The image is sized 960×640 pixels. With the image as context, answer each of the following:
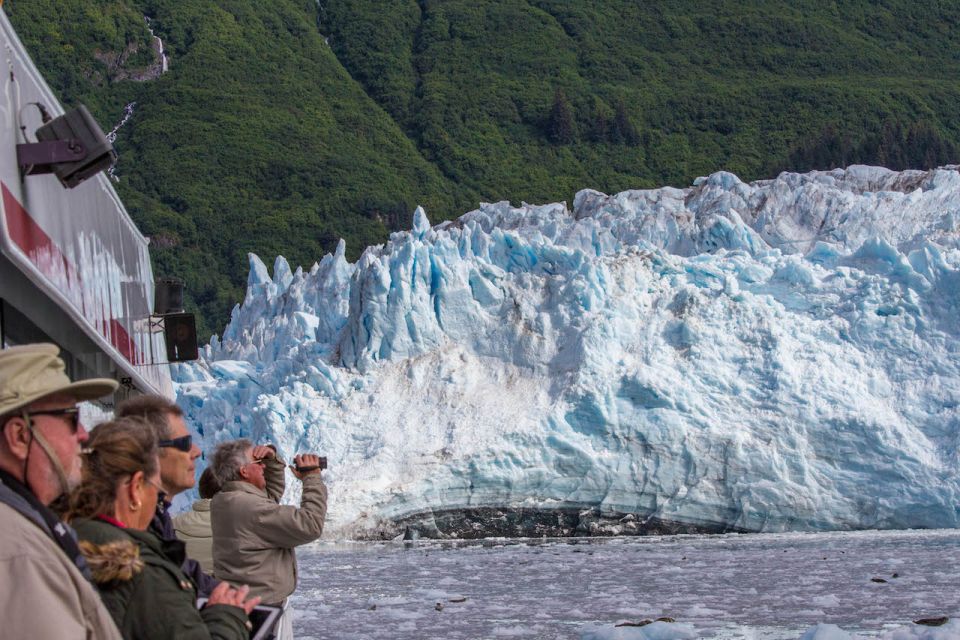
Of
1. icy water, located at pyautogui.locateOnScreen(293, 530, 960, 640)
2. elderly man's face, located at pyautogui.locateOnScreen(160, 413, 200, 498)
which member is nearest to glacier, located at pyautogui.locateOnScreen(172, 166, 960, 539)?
icy water, located at pyautogui.locateOnScreen(293, 530, 960, 640)

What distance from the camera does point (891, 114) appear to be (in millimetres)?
56281

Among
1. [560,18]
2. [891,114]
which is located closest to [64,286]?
[891,114]

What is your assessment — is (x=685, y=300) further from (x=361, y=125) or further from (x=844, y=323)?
(x=361, y=125)

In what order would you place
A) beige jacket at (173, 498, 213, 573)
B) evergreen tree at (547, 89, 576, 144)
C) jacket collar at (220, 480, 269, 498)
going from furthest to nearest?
evergreen tree at (547, 89, 576, 144) < beige jacket at (173, 498, 213, 573) < jacket collar at (220, 480, 269, 498)

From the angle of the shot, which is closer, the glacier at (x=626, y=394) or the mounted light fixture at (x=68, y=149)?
the mounted light fixture at (x=68, y=149)

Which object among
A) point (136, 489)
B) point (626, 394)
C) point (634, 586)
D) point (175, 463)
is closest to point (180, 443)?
point (175, 463)

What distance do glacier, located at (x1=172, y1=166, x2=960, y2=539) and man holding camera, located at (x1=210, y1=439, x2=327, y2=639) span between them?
11.7 metres

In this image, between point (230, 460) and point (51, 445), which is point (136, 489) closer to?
point (51, 445)

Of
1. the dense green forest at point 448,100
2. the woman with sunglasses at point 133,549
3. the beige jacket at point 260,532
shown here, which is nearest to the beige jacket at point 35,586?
the woman with sunglasses at point 133,549

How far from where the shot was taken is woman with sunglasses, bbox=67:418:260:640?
2.29 m

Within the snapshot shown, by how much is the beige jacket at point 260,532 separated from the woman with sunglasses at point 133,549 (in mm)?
1231

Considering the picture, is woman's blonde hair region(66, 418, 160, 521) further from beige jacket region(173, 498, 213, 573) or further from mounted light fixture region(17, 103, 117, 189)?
beige jacket region(173, 498, 213, 573)

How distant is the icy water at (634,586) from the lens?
793 cm

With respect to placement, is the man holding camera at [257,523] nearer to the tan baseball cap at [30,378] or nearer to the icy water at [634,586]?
the tan baseball cap at [30,378]
